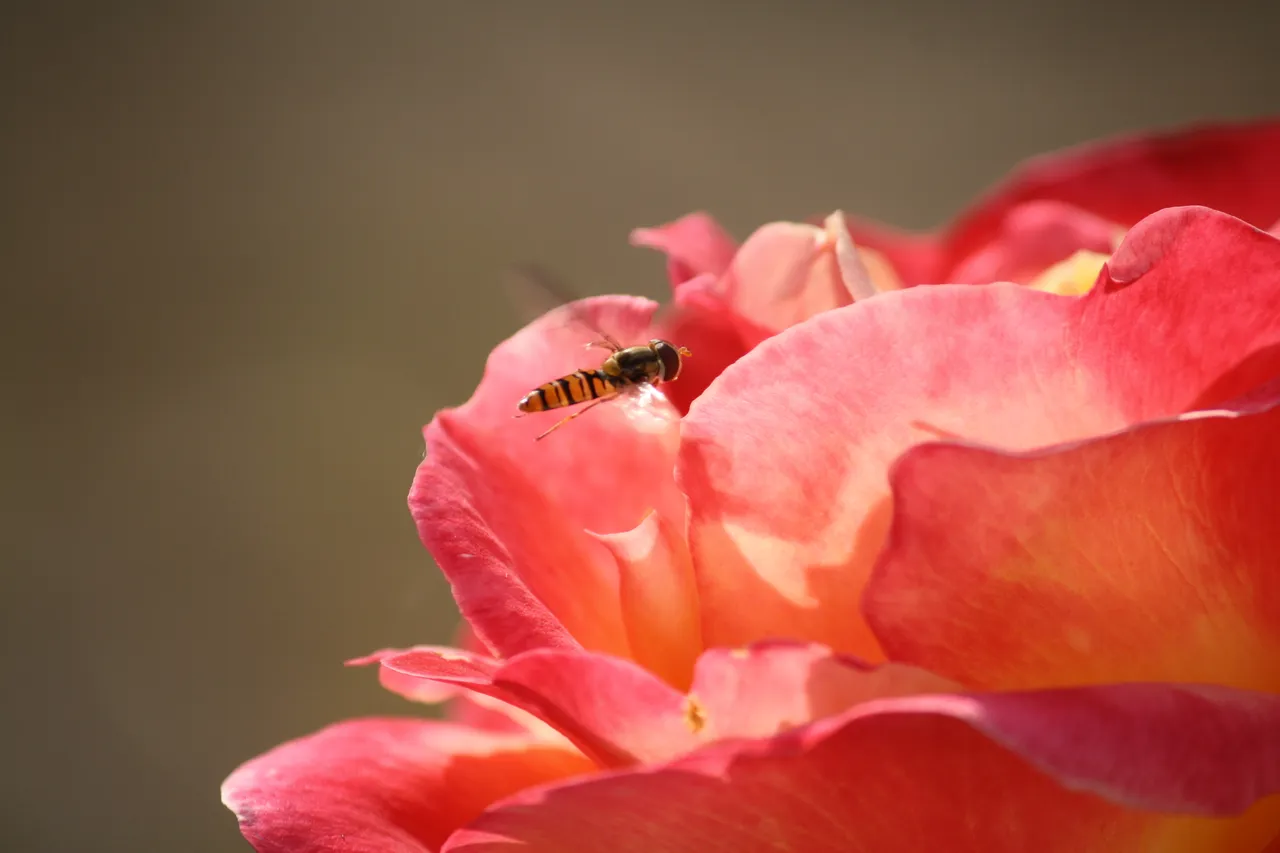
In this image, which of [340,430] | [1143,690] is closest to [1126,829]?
[1143,690]

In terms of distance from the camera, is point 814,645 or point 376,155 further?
point 376,155

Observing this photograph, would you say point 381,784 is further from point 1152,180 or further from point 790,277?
point 1152,180

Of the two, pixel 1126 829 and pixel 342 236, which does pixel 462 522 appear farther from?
pixel 342 236

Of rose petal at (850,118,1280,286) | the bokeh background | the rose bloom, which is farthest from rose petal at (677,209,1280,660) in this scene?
the bokeh background

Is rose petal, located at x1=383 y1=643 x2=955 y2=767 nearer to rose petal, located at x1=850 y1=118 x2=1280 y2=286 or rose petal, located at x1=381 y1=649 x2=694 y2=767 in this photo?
rose petal, located at x1=381 y1=649 x2=694 y2=767

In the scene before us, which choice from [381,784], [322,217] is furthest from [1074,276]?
[322,217]

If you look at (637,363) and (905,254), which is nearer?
(637,363)

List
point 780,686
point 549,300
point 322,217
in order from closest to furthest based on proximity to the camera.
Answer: point 780,686 → point 549,300 → point 322,217
